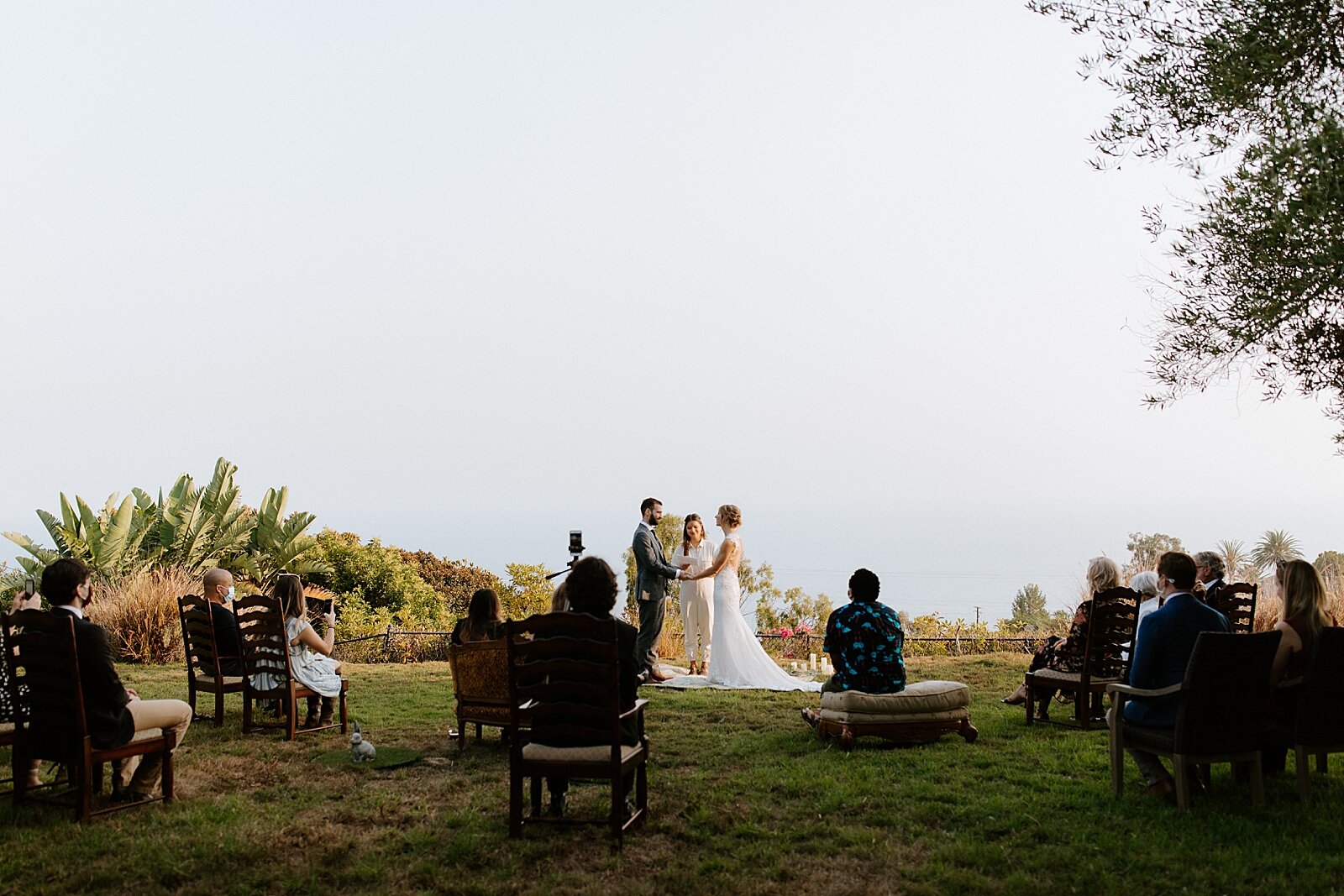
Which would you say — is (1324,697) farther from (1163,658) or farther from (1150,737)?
(1150,737)

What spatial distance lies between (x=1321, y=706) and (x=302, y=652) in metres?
7.97

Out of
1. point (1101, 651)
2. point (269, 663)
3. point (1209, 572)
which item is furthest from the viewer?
point (1209, 572)

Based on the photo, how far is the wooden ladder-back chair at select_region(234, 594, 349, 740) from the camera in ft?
28.8

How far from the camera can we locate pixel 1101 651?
8969 millimetres

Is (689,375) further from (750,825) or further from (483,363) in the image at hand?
(750,825)

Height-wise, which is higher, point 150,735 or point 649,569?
point 649,569

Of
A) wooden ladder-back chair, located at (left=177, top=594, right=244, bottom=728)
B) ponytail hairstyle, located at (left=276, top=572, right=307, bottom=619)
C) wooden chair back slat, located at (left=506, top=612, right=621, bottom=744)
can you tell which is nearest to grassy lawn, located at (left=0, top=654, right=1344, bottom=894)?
wooden chair back slat, located at (left=506, top=612, right=621, bottom=744)

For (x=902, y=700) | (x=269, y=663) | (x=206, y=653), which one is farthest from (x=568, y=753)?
(x=206, y=653)

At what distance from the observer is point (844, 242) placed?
26500 millimetres

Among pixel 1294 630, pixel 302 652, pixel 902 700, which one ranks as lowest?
pixel 902 700

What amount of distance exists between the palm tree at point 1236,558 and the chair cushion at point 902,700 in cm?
1153

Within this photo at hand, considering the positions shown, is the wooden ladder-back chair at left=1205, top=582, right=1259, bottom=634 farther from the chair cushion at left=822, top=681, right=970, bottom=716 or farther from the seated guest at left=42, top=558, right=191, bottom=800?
the seated guest at left=42, top=558, right=191, bottom=800

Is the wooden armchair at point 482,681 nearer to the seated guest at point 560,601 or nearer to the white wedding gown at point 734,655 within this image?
the seated guest at point 560,601

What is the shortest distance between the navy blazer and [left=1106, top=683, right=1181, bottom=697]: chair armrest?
59 mm
